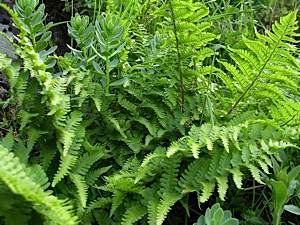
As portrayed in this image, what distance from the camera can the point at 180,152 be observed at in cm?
150

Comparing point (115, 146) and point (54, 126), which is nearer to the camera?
point (54, 126)

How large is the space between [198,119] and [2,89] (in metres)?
0.75

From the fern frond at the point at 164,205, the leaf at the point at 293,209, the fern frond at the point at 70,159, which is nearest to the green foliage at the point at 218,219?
the fern frond at the point at 164,205

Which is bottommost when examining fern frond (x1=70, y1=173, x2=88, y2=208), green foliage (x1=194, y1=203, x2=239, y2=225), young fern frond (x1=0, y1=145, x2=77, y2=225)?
green foliage (x1=194, y1=203, x2=239, y2=225)

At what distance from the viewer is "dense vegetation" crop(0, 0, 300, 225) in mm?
1454

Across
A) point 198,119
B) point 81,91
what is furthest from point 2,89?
point 198,119

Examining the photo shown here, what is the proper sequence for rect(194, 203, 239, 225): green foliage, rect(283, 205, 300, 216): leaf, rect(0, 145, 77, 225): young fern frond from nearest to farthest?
rect(0, 145, 77, 225): young fern frond, rect(194, 203, 239, 225): green foliage, rect(283, 205, 300, 216): leaf

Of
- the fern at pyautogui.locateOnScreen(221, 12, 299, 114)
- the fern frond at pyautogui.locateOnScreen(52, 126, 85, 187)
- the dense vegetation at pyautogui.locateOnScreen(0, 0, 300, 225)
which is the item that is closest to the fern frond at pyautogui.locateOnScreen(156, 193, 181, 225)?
the dense vegetation at pyautogui.locateOnScreen(0, 0, 300, 225)

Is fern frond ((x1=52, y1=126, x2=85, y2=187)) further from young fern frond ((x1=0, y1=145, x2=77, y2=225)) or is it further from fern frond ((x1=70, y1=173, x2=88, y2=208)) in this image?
young fern frond ((x1=0, y1=145, x2=77, y2=225))

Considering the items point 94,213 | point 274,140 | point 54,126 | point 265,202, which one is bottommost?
point 265,202

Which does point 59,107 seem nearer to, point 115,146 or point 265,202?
point 115,146

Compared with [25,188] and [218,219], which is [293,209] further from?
[25,188]

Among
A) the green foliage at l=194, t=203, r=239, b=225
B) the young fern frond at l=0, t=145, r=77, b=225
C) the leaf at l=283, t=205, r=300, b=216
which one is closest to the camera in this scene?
the young fern frond at l=0, t=145, r=77, b=225

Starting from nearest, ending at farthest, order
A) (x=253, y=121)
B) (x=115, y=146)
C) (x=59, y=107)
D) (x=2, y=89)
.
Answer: (x=59, y=107) < (x=253, y=121) < (x=115, y=146) < (x=2, y=89)
